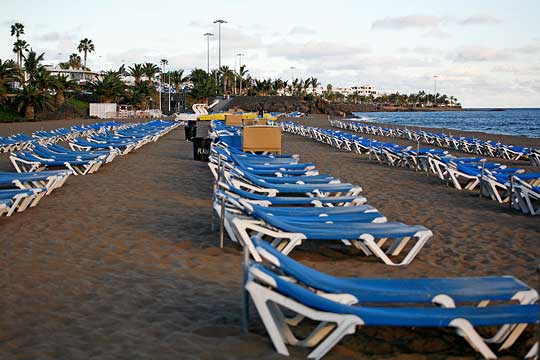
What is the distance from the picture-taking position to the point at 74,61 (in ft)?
298

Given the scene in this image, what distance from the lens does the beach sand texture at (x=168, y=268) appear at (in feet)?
11.1

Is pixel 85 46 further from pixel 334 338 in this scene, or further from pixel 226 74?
pixel 334 338

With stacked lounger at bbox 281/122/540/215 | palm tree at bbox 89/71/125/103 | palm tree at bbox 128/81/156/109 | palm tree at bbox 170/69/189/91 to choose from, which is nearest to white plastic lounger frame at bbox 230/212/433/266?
stacked lounger at bbox 281/122/540/215

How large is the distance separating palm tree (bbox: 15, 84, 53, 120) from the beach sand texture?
36406 mm

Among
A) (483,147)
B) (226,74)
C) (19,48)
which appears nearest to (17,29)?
(19,48)

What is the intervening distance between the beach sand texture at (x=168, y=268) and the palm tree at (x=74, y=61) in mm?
85086

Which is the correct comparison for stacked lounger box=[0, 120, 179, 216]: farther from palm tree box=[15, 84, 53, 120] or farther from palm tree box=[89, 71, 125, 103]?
palm tree box=[89, 71, 125, 103]

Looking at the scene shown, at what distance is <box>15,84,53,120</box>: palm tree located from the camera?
43062mm

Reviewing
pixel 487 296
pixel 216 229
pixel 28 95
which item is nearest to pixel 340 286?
pixel 487 296

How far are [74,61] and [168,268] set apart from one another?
92336 millimetres

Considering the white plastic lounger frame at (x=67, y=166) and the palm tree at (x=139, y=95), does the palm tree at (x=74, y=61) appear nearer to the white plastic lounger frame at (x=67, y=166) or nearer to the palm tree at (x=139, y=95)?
the palm tree at (x=139, y=95)

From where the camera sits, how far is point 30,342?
3.40 metres

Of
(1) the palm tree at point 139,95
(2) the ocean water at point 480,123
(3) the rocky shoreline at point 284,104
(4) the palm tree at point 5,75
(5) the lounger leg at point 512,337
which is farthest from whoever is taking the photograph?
(3) the rocky shoreline at point 284,104

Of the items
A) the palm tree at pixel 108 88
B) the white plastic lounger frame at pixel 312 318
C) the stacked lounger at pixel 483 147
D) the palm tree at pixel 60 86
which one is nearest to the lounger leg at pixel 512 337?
the white plastic lounger frame at pixel 312 318
